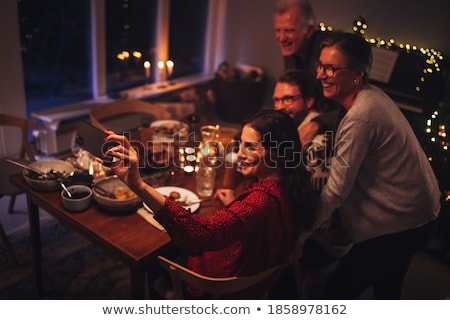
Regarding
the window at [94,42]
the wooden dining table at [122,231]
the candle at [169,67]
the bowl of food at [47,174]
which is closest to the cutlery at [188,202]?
the wooden dining table at [122,231]

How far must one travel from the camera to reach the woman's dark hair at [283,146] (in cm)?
134

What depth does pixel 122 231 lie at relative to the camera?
1.43 m

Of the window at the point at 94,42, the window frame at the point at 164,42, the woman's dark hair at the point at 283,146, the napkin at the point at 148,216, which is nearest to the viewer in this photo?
the woman's dark hair at the point at 283,146

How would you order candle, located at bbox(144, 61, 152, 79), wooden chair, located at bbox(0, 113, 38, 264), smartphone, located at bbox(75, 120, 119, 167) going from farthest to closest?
1. candle, located at bbox(144, 61, 152, 79)
2. wooden chair, located at bbox(0, 113, 38, 264)
3. smartphone, located at bbox(75, 120, 119, 167)

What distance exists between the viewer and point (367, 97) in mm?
1386

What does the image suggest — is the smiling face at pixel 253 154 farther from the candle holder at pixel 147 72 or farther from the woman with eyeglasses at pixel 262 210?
the candle holder at pixel 147 72

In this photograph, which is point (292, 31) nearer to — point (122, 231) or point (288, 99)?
point (288, 99)

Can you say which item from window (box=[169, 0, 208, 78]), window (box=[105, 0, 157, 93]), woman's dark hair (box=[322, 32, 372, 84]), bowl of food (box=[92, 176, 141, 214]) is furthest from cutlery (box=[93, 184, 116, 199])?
window (box=[169, 0, 208, 78])

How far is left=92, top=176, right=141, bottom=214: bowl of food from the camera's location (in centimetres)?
150

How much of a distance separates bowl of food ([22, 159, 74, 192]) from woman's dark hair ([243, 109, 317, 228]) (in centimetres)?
74

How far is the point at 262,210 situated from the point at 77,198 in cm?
68

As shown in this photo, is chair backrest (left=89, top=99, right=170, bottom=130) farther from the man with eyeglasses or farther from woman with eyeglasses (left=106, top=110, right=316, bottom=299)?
woman with eyeglasses (left=106, top=110, right=316, bottom=299)

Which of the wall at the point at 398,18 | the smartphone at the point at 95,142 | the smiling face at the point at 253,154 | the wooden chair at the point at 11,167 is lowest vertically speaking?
the wooden chair at the point at 11,167
